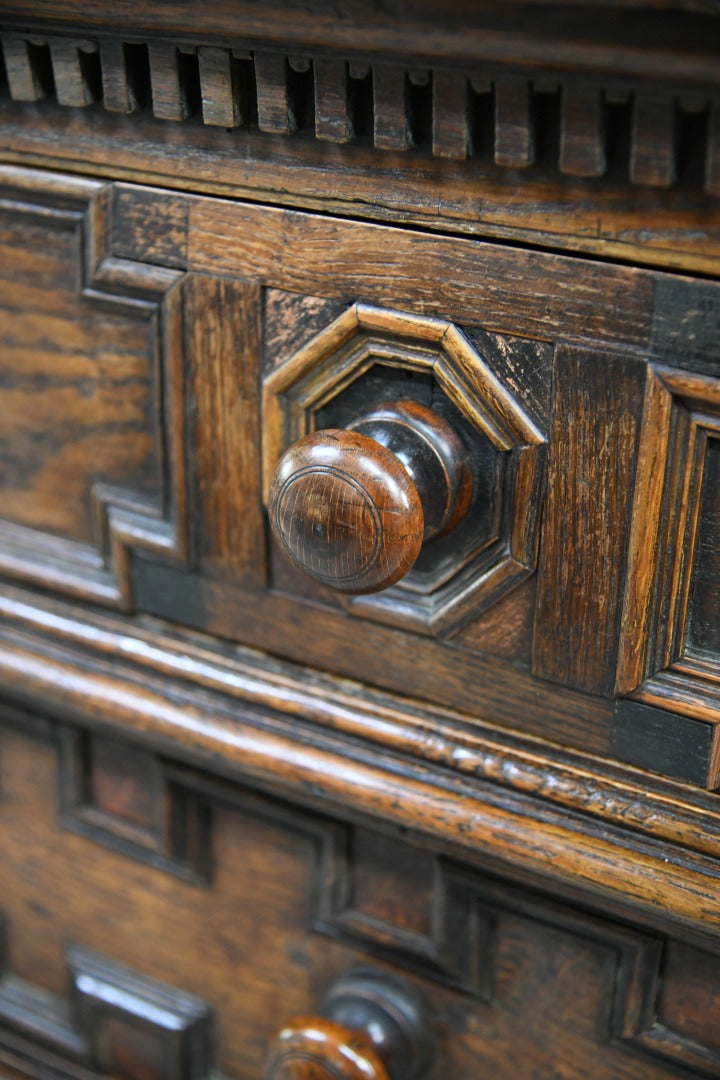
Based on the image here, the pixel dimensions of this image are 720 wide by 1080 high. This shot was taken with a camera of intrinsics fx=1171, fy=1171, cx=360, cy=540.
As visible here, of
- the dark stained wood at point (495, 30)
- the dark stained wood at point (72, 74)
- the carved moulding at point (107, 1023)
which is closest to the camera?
the dark stained wood at point (495, 30)

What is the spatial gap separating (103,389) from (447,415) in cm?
14

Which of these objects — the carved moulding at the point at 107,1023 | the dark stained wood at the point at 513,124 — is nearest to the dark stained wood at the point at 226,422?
the dark stained wood at the point at 513,124

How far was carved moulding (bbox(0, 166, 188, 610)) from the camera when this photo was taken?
1.36 feet

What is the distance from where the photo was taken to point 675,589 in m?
0.35

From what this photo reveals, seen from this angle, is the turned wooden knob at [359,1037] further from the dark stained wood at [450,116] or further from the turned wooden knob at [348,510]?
the dark stained wood at [450,116]

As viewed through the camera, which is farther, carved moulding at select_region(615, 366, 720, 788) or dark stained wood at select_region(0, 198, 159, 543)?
dark stained wood at select_region(0, 198, 159, 543)

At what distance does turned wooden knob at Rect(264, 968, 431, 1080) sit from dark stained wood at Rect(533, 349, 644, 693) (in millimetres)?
161

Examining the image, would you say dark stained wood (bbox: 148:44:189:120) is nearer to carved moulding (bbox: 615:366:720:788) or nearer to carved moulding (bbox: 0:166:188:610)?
carved moulding (bbox: 0:166:188:610)

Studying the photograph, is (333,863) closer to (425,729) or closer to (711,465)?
(425,729)

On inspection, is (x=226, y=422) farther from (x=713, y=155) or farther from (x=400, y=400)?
(x=713, y=155)

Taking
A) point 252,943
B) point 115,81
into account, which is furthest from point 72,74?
point 252,943

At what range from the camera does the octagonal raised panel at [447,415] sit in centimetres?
36

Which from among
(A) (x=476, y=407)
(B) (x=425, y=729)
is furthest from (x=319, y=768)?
(A) (x=476, y=407)

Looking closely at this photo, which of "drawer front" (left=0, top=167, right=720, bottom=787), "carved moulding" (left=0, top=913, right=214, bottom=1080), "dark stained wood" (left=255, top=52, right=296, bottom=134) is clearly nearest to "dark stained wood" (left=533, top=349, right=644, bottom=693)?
"drawer front" (left=0, top=167, right=720, bottom=787)
